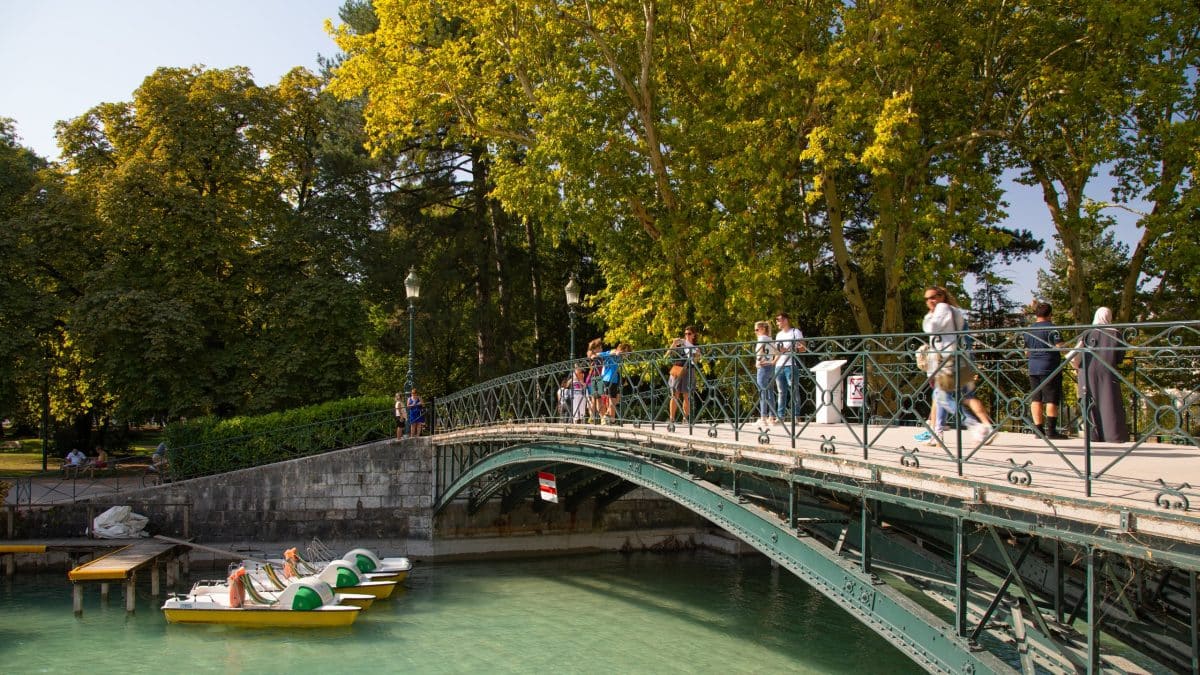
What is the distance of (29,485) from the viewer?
2016 centimetres

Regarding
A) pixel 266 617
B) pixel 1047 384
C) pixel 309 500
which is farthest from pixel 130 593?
pixel 1047 384

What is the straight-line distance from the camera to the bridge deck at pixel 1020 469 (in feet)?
15.2

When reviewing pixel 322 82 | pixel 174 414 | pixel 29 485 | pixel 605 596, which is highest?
pixel 322 82

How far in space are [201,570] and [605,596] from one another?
843 cm

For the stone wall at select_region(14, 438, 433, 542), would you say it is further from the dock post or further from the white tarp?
the dock post

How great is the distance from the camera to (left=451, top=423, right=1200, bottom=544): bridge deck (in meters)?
4.64

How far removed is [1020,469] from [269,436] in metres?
18.3

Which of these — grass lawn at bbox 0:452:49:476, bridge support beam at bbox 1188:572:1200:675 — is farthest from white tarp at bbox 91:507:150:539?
bridge support beam at bbox 1188:572:1200:675

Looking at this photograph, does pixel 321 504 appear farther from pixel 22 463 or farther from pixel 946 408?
pixel 946 408

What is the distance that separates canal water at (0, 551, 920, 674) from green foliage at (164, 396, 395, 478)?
2.96 metres

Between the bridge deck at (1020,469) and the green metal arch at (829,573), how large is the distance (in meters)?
0.58

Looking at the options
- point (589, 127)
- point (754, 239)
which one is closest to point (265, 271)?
point (589, 127)

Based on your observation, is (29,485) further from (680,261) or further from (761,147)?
(761,147)

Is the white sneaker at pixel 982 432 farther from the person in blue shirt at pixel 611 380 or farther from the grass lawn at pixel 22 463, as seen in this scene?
the grass lawn at pixel 22 463
